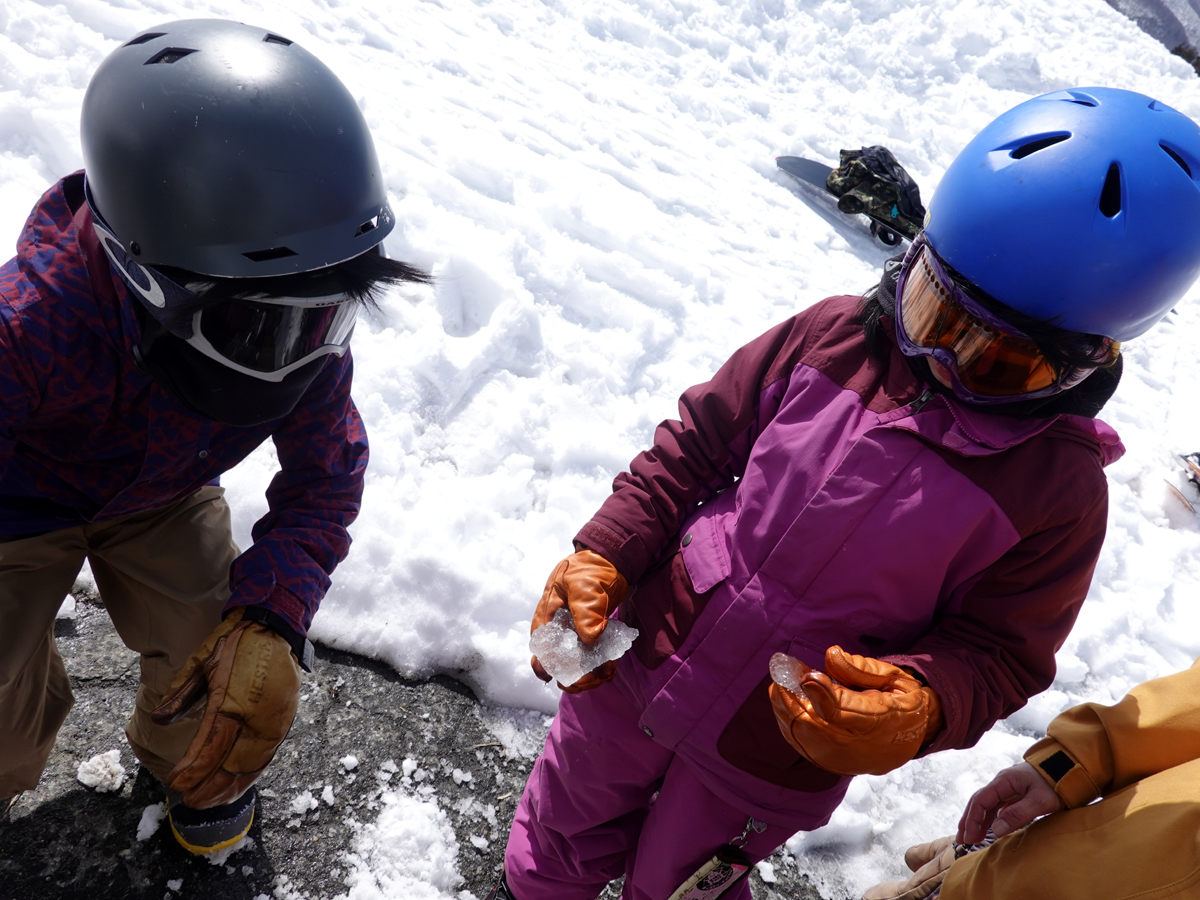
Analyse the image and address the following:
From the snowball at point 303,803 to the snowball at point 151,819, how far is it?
34cm

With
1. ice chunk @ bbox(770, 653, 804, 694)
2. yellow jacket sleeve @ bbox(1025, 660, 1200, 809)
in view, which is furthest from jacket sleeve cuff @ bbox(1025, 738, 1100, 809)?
ice chunk @ bbox(770, 653, 804, 694)

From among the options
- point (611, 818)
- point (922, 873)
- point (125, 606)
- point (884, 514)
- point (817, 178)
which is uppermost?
point (884, 514)

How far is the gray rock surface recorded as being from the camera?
6.77 ft

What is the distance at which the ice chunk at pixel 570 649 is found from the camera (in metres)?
1.71

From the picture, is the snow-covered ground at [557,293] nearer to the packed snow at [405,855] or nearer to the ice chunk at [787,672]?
the packed snow at [405,855]

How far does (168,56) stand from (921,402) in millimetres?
1755

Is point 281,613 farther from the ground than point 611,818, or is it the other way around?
point 281,613

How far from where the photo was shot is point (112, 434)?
1824mm

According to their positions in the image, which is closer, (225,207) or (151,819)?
(225,207)

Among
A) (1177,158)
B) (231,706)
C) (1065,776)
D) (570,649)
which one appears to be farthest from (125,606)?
(1177,158)

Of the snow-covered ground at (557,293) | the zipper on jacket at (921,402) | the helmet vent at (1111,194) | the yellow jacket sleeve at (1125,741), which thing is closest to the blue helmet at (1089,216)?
the helmet vent at (1111,194)

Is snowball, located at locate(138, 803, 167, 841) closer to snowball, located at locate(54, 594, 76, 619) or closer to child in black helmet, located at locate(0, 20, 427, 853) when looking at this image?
child in black helmet, located at locate(0, 20, 427, 853)

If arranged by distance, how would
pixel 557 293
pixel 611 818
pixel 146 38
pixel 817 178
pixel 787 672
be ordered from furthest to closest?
pixel 817 178 → pixel 557 293 → pixel 611 818 → pixel 146 38 → pixel 787 672

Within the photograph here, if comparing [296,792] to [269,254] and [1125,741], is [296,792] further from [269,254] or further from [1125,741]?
[1125,741]
